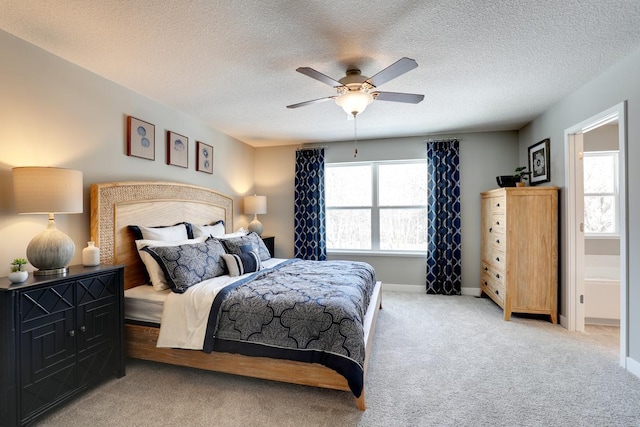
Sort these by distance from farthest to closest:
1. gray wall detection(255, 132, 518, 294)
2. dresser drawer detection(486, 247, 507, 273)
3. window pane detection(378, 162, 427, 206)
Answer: window pane detection(378, 162, 427, 206), gray wall detection(255, 132, 518, 294), dresser drawer detection(486, 247, 507, 273)

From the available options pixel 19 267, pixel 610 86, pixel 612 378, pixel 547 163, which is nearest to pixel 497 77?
pixel 610 86

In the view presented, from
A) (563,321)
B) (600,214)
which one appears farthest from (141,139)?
(600,214)

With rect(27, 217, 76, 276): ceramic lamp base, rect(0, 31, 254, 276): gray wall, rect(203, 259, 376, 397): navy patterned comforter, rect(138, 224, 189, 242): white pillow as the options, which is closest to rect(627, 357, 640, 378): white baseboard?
rect(203, 259, 376, 397): navy patterned comforter

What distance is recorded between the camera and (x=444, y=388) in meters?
2.18

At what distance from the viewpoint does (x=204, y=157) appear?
4.09 meters

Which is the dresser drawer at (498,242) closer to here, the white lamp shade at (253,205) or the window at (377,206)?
the window at (377,206)

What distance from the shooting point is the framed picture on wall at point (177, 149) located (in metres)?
3.47

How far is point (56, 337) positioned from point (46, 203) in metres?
0.86

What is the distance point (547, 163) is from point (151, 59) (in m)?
4.32

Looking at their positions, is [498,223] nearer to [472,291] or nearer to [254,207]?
[472,291]

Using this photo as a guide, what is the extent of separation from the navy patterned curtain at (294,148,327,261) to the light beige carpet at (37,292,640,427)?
93.5 inches

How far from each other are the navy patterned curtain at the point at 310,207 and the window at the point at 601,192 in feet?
12.4

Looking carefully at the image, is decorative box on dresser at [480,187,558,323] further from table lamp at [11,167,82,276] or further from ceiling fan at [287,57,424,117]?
table lamp at [11,167,82,276]

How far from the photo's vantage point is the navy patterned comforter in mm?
1927
